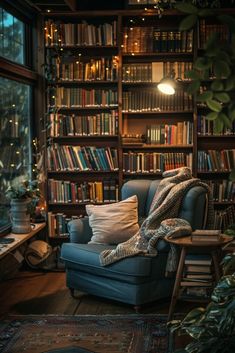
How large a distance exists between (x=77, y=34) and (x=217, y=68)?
16.0 feet

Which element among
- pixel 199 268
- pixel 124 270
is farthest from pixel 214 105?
pixel 124 270

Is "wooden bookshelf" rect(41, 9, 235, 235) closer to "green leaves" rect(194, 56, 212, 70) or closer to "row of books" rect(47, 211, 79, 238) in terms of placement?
"row of books" rect(47, 211, 79, 238)

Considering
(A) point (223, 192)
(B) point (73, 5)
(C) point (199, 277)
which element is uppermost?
(B) point (73, 5)

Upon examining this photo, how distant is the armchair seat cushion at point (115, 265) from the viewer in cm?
412

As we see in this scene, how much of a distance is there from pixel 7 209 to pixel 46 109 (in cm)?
119

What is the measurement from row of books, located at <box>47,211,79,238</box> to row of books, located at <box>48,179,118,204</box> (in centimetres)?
16

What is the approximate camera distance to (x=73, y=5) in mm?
5730

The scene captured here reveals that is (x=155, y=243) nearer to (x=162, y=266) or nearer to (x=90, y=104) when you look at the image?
(x=162, y=266)

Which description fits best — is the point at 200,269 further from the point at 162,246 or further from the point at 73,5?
the point at 73,5

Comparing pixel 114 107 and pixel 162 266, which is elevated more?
pixel 114 107

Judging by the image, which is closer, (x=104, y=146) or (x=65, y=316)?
(x=65, y=316)

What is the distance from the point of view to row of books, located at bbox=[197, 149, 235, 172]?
19.2ft

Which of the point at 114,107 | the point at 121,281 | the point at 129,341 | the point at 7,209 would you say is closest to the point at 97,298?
the point at 121,281

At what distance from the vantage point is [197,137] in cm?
586
